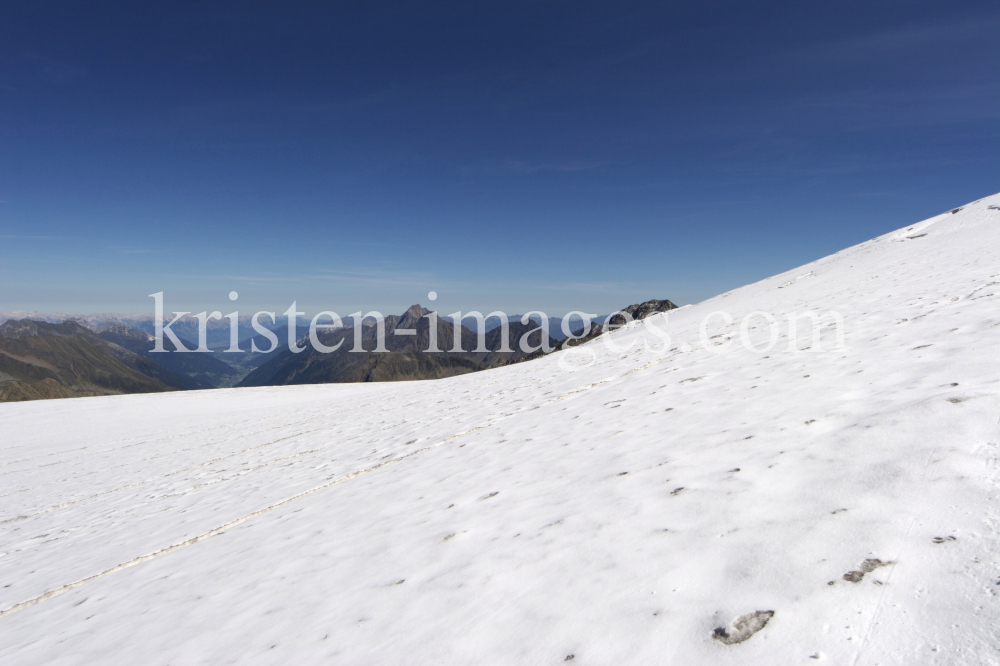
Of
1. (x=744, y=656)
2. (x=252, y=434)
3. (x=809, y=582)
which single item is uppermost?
(x=809, y=582)

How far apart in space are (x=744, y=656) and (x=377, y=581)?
3168 mm

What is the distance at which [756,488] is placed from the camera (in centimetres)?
402

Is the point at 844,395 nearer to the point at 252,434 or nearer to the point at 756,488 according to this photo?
the point at 756,488

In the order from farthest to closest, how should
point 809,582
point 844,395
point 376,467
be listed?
point 376,467 < point 844,395 < point 809,582

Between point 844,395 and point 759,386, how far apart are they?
1502 mm

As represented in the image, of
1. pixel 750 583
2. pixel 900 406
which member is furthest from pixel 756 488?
pixel 900 406

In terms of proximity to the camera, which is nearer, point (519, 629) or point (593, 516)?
point (519, 629)

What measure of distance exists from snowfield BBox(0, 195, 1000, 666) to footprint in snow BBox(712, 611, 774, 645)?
0.04 ft

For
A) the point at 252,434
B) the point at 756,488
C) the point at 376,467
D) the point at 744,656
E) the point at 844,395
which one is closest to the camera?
the point at 744,656

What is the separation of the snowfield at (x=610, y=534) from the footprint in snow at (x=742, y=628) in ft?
0.04

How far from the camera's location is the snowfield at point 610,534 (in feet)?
8.74

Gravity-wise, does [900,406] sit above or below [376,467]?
above

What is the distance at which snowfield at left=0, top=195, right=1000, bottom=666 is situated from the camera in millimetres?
2664

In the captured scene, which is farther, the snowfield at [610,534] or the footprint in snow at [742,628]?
the snowfield at [610,534]
